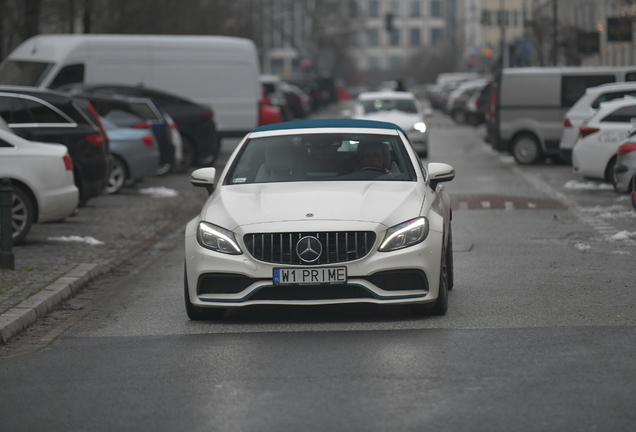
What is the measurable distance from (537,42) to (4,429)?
5529cm

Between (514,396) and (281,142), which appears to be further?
(281,142)

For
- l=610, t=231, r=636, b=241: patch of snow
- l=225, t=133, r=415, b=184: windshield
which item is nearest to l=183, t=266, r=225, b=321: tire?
l=225, t=133, r=415, b=184: windshield

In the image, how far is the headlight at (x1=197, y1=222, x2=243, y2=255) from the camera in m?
8.34

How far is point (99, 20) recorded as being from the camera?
141 feet

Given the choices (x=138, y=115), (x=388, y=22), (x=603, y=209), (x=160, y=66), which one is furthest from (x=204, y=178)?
(x=388, y=22)

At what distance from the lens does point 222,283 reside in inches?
332

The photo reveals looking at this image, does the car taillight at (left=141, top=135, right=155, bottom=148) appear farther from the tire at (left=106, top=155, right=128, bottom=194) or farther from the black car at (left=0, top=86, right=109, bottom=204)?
the black car at (left=0, top=86, right=109, bottom=204)

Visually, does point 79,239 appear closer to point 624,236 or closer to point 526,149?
point 624,236

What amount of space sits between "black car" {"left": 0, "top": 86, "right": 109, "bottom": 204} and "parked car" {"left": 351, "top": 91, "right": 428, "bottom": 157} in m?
13.7

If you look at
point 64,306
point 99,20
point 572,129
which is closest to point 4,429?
point 64,306

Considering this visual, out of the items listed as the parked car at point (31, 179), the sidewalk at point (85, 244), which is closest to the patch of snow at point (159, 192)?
the sidewalk at point (85, 244)

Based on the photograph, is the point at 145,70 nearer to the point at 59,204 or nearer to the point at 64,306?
the point at 59,204

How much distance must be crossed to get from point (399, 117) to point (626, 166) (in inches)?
558

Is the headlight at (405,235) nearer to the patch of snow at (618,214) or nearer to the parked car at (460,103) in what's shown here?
the patch of snow at (618,214)
